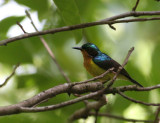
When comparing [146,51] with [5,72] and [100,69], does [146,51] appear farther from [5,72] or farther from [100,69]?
[5,72]

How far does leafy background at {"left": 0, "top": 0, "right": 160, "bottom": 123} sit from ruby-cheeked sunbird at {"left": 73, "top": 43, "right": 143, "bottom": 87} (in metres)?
0.14

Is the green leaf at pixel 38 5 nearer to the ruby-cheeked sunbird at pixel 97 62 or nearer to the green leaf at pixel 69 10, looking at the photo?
the green leaf at pixel 69 10

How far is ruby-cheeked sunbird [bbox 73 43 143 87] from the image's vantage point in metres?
4.69

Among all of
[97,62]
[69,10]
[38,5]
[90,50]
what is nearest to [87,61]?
[97,62]

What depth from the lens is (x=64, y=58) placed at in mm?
5465

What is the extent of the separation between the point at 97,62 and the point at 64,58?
71cm

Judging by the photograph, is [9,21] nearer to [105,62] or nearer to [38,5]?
[38,5]

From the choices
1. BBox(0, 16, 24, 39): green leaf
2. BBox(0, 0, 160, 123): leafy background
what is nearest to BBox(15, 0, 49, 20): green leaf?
BBox(0, 0, 160, 123): leafy background

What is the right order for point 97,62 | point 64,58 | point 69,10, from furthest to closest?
point 64,58
point 97,62
point 69,10

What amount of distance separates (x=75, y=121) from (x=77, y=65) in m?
1.72

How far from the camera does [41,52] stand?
5000 mm

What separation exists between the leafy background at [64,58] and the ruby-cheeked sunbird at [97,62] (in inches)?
5.5

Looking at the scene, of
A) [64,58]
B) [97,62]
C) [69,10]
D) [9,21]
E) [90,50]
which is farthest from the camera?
[64,58]

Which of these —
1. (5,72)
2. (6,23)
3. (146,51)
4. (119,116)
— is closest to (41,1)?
(6,23)
